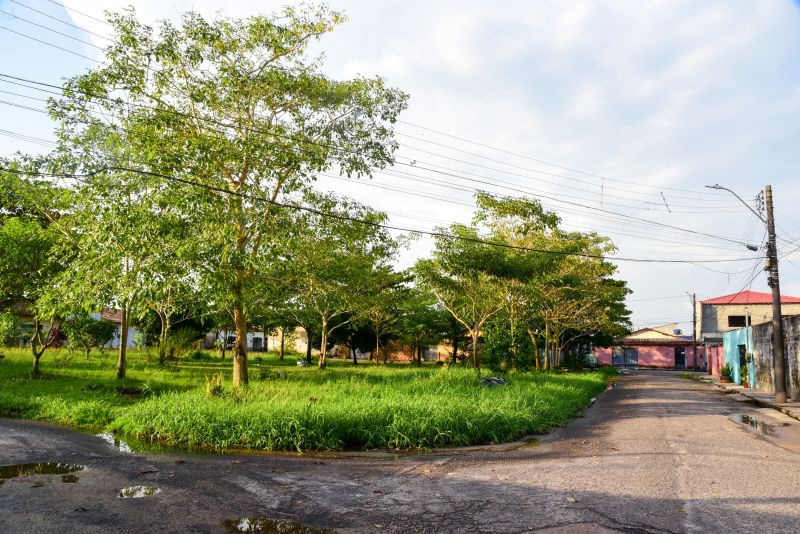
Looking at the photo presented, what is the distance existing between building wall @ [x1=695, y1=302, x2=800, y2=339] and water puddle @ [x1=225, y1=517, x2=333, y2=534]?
6870cm

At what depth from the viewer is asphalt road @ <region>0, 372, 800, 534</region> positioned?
5.42 meters

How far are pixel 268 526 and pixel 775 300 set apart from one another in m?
22.1

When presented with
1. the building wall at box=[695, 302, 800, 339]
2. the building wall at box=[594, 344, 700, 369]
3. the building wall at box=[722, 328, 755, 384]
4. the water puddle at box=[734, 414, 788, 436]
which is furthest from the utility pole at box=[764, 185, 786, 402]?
the building wall at box=[594, 344, 700, 369]

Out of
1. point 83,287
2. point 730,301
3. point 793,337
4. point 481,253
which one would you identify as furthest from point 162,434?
point 730,301

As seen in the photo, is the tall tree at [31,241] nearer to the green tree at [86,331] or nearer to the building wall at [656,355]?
the green tree at [86,331]

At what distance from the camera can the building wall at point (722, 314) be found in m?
63.3

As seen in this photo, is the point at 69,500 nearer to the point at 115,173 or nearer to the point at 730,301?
the point at 115,173

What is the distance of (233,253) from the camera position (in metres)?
13.0

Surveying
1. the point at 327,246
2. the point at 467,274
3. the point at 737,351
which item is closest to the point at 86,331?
the point at 327,246

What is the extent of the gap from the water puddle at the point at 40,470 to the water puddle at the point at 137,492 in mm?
947

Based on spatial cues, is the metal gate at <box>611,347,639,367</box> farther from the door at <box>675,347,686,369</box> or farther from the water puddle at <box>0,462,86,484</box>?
the water puddle at <box>0,462,86,484</box>

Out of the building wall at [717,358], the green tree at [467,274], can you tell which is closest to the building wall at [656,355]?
the building wall at [717,358]

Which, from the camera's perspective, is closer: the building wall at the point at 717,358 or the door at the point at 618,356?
the building wall at the point at 717,358

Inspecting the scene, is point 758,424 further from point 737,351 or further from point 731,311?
point 731,311
